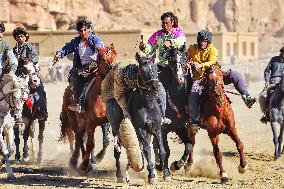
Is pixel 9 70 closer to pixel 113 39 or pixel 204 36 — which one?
pixel 204 36

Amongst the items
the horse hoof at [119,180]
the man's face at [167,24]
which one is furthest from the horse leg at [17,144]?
the man's face at [167,24]

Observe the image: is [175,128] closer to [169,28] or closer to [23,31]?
[169,28]

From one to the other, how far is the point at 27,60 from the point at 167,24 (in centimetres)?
304

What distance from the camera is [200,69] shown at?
11305mm

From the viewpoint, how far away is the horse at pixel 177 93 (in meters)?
11.1

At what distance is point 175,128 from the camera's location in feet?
39.0

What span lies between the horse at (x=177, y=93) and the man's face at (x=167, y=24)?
802 mm

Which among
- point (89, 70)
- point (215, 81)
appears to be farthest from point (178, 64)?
point (89, 70)

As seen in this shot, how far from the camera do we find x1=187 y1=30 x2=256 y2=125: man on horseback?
1111 centimetres

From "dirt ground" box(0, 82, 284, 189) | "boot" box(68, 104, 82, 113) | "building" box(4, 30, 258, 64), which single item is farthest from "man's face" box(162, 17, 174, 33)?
"building" box(4, 30, 258, 64)

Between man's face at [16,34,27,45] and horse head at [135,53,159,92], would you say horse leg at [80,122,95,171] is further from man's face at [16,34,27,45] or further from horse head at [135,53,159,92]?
man's face at [16,34,27,45]

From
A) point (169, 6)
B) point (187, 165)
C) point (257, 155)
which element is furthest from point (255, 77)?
point (169, 6)

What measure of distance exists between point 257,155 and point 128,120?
6.43 meters

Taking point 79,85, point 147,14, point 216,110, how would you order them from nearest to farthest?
point 216,110
point 79,85
point 147,14
